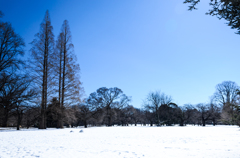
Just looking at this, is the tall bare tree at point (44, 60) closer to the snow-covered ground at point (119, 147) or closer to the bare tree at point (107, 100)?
the snow-covered ground at point (119, 147)

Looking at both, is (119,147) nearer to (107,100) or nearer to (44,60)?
(44,60)

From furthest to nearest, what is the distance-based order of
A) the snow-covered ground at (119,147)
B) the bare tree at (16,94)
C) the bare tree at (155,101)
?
the bare tree at (155,101) → the bare tree at (16,94) → the snow-covered ground at (119,147)

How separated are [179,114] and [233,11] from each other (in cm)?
4565

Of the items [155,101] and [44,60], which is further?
[155,101]


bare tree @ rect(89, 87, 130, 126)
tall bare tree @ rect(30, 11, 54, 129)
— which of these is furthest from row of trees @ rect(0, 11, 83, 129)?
bare tree @ rect(89, 87, 130, 126)

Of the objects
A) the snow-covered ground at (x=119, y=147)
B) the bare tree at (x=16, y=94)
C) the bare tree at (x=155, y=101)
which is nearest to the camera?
the snow-covered ground at (x=119, y=147)

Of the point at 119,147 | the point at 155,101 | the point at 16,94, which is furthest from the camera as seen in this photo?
the point at 155,101

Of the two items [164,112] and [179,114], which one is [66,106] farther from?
[179,114]

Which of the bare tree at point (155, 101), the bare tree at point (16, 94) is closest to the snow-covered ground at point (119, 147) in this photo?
the bare tree at point (16, 94)

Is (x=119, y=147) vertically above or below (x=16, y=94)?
below

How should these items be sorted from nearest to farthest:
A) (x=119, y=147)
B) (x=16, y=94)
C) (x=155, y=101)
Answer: (x=119, y=147), (x=16, y=94), (x=155, y=101)

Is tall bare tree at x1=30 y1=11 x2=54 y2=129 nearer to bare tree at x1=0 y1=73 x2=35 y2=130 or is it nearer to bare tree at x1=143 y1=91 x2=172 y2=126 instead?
bare tree at x1=0 y1=73 x2=35 y2=130

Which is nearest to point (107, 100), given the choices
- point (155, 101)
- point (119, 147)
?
point (155, 101)

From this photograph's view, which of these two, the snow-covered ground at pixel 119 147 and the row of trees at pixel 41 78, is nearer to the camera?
the snow-covered ground at pixel 119 147
